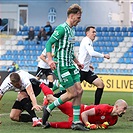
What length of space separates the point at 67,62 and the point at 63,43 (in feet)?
1.15

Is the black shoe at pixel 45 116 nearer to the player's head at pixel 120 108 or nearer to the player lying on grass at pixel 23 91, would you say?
the player lying on grass at pixel 23 91

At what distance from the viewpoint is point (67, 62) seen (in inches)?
356

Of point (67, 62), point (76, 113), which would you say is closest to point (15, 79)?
point (67, 62)

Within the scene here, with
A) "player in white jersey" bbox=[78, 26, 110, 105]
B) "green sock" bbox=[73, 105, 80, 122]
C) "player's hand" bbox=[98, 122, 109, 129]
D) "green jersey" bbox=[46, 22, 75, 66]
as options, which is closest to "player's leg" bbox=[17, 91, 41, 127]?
"green sock" bbox=[73, 105, 80, 122]

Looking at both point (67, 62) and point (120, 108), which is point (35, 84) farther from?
point (120, 108)

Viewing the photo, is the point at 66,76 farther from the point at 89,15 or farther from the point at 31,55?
the point at 89,15

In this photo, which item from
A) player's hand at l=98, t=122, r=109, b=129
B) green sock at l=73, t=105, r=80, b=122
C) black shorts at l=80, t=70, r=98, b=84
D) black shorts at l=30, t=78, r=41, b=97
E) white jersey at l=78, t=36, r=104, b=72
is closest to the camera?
green sock at l=73, t=105, r=80, b=122

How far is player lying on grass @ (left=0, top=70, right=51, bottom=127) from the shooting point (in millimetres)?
9164

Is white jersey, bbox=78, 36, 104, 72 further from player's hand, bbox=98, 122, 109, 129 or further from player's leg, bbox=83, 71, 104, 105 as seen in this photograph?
player's hand, bbox=98, 122, 109, 129

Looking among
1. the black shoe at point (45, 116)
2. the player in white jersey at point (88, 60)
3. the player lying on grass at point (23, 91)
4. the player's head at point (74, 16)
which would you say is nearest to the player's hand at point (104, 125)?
the black shoe at point (45, 116)

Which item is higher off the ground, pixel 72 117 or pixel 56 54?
pixel 56 54

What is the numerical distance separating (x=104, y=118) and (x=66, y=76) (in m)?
1.01

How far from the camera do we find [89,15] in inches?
1417

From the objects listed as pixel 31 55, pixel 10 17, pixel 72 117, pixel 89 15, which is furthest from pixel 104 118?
pixel 10 17
